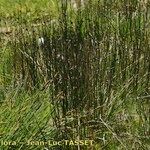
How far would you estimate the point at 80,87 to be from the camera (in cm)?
398

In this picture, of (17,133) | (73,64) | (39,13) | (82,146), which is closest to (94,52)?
(73,64)

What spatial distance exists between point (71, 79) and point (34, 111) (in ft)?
1.72

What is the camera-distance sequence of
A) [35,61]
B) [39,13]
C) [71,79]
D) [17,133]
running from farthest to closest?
[39,13] < [35,61] < [71,79] < [17,133]

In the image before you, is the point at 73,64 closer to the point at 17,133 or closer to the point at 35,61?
the point at 35,61

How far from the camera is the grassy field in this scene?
3543mm

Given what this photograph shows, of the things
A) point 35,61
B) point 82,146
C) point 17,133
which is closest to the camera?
point 17,133

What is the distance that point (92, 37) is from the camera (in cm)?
450

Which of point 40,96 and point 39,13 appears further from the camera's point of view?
point 39,13

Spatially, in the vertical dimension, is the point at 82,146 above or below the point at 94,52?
below

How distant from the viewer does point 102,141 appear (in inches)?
148

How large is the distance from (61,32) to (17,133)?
137 centimetres

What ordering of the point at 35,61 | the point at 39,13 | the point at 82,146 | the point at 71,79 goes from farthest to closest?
the point at 39,13 < the point at 35,61 < the point at 71,79 < the point at 82,146

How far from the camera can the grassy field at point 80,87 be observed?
3.54 metres

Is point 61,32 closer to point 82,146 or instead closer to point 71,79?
point 71,79
